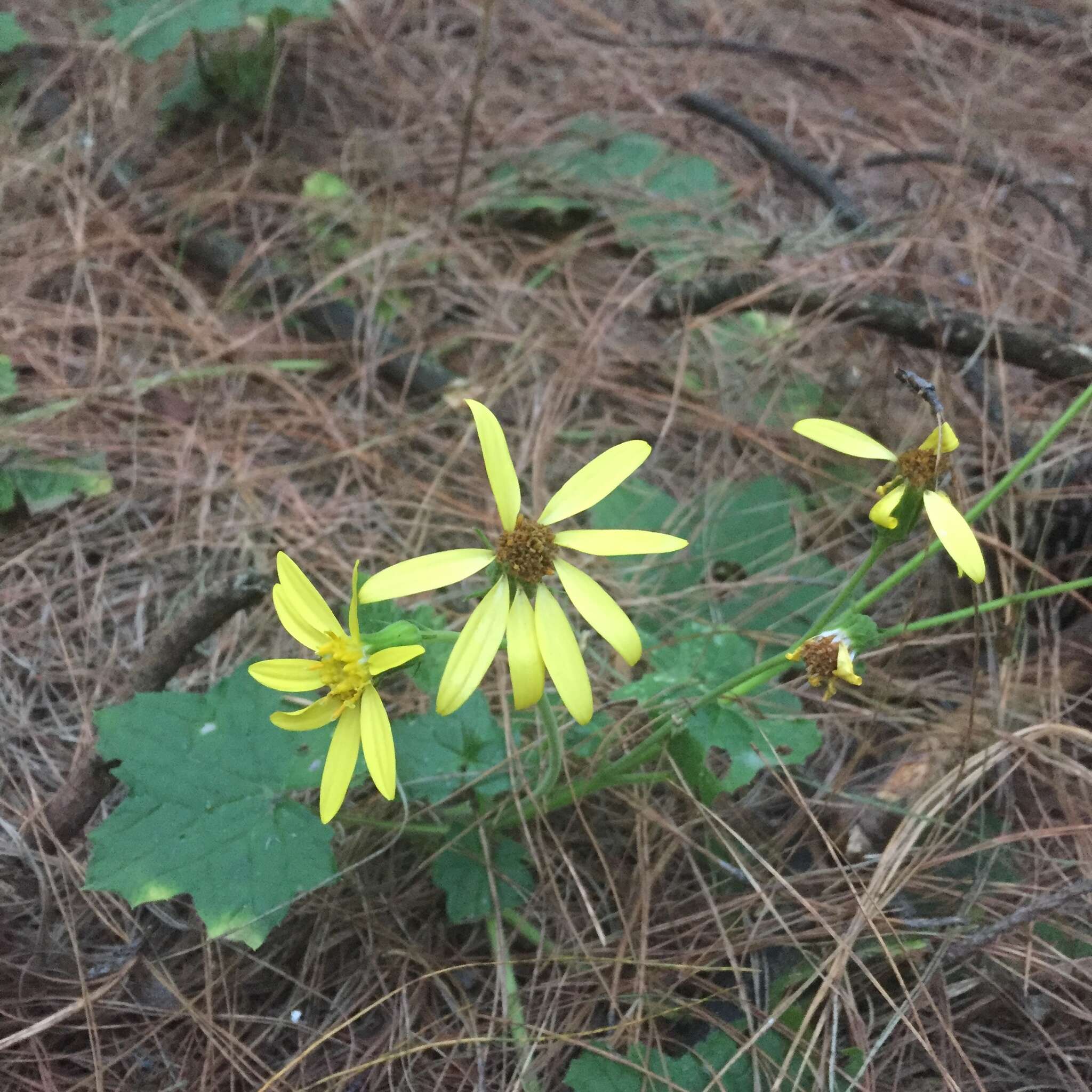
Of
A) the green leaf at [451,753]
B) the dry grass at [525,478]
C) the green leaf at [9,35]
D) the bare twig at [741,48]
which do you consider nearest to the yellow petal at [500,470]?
the green leaf at [451,753]

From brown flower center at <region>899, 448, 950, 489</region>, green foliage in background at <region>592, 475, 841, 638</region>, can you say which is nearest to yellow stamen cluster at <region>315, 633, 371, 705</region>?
brown flower center at <region>899, 448, 950, 489</region>

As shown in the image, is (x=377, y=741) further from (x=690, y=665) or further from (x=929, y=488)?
(x=929, y=488)

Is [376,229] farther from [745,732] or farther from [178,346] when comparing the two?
[745,732]

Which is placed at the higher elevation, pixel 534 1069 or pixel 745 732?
pixel 745 732

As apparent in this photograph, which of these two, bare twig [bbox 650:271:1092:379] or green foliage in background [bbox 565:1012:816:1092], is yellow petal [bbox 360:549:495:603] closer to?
green foliage in background [bbox 565:1012:816:1092]

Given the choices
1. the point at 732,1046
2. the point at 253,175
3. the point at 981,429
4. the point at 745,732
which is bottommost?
the point at 732,1046

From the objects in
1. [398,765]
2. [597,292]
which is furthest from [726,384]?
[398,765]

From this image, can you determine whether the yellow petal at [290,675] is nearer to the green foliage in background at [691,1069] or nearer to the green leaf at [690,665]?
the green leaf at [690,665]
